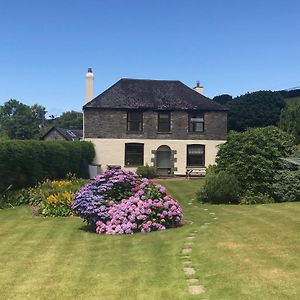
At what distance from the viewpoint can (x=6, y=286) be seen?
7.97 meters

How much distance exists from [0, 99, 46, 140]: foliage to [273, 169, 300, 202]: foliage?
6315cm

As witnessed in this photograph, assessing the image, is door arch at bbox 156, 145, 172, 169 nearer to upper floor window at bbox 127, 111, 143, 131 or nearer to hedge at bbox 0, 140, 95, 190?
upper floor window at bbox 127, 111, 143, 131

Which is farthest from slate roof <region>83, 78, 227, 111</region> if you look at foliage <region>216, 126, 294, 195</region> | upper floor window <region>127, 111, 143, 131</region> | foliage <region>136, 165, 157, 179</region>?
foliage <region>216, 126, 294, 195</region>

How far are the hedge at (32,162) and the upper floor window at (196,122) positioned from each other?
13892mm

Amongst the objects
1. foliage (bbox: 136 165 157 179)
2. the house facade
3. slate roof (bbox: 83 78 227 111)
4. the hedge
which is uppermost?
slate roof (bbox: 83 78 227 111)

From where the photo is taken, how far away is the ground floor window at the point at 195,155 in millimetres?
41375

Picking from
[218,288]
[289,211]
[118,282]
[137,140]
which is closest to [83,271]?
[118,282]

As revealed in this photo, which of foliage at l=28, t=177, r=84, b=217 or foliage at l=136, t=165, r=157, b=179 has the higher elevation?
foliage at l=136, t=165, r=157, b=179

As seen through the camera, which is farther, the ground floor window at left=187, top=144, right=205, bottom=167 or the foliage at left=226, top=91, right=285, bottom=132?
the foliage at left=226, top=91, right=285, bottom=132

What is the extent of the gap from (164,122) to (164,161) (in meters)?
3.41

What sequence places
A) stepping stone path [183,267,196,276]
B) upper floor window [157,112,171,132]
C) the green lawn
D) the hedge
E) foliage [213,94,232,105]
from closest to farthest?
the green lawn → stepping stone path [183,267,196,276] → the hedge → upper floor window [157,112,171,132] → foliage [213,94,232,105]

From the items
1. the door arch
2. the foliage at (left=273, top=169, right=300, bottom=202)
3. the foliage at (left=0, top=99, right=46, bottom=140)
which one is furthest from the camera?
the foliage at (left=0, top=99, right=46, bottom=140)

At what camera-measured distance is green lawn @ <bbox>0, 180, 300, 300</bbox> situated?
291 inches

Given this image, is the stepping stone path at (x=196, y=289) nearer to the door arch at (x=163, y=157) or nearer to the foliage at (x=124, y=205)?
the foliage at (x=124, y=205)
